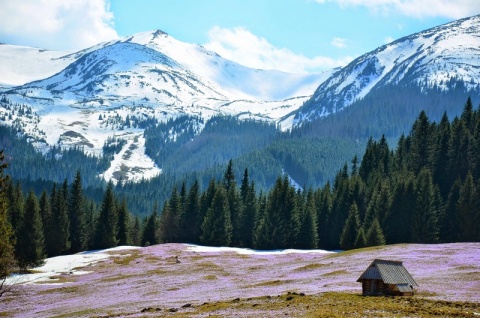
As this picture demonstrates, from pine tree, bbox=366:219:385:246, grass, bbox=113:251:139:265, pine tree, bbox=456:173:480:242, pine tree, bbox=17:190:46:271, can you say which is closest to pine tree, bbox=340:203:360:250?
pine tree, bbox=366:219:385:246

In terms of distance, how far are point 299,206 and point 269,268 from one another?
171 ft

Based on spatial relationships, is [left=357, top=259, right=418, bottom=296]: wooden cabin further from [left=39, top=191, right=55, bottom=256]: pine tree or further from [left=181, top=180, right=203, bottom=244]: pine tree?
[left=181, top=180, right=203, bottom=244]: pine tree

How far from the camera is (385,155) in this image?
6083 inches

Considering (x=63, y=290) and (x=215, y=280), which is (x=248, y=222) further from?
(x=63, y=290)

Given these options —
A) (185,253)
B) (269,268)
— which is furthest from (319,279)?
(185,253)

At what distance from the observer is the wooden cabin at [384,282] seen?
51156mm

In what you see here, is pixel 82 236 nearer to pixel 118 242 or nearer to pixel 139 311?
pixel 118 242

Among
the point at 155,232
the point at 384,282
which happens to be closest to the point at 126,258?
the point at 155,232

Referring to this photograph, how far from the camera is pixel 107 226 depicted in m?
132

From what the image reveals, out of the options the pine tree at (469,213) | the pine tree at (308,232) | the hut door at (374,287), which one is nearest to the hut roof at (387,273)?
the hut door at (374,287)

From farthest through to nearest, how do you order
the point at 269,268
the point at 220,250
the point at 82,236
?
the point at 82,236, the point at 220,250, the point at 269,268

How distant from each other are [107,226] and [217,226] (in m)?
Result: 24.7

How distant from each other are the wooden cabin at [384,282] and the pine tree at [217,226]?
265ft

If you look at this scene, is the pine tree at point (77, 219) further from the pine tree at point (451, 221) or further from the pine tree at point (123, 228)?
the pine tree at point (451, 221)
